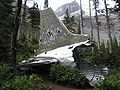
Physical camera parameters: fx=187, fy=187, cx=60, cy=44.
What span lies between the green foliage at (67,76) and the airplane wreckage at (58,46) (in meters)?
0.60

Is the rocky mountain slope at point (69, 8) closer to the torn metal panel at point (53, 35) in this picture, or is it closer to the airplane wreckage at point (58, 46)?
the torn metal panel at point (53, 35)

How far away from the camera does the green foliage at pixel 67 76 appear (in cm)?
1019

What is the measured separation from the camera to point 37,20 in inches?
1073

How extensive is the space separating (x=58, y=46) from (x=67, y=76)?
3298mm

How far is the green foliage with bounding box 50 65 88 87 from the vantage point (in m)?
10.2

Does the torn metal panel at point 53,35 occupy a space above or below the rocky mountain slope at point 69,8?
below

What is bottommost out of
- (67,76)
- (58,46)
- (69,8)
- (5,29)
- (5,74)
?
(67,76)

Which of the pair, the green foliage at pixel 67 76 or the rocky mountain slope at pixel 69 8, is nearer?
the green foliage at pixel 67 76

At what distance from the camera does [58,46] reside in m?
13.2

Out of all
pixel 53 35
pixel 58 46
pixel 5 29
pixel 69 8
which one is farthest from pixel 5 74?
pixel 69 8

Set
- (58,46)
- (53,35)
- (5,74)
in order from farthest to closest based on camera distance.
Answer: (53,35) < (58,46) < (5,74)

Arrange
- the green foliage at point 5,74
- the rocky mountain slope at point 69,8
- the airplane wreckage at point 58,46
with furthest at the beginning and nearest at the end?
the rocky mountain slope at point 69,8
the airplane wreckage at point 58,46
the green foliage at point 5,74

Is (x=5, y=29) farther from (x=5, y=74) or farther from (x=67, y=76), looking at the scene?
(x=5, y=74)

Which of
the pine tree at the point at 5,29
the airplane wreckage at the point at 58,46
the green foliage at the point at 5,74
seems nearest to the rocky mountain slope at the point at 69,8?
the airplane wreckage at the point at 58,46
